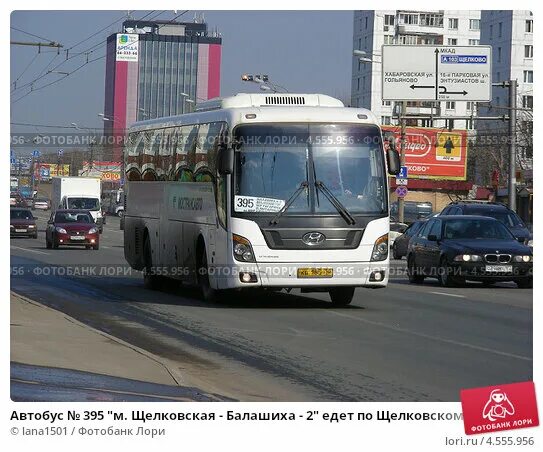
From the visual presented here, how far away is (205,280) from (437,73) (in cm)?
2929

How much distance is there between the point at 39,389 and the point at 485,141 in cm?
8235

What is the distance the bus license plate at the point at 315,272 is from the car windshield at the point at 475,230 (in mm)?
8662

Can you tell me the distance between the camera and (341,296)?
22.3 m

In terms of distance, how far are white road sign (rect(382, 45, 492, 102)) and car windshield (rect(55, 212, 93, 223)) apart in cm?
A: 1194

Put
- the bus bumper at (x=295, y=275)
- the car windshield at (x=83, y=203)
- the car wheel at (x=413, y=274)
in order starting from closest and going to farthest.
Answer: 1. the bus bumper at (x=295, y=275)
2. the car wheel at (x=413, y=274)
3. the car windshield at (x=83, y=203)

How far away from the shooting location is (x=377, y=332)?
1766cm

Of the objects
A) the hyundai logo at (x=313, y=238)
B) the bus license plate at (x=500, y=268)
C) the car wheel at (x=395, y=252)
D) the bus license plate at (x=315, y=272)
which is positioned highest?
the hyundai logo at (x=313, y=238)

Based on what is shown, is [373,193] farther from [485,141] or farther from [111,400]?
[485,141]

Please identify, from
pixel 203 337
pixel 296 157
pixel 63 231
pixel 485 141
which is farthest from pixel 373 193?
pixel 485 141

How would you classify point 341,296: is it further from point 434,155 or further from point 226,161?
point 434,155
